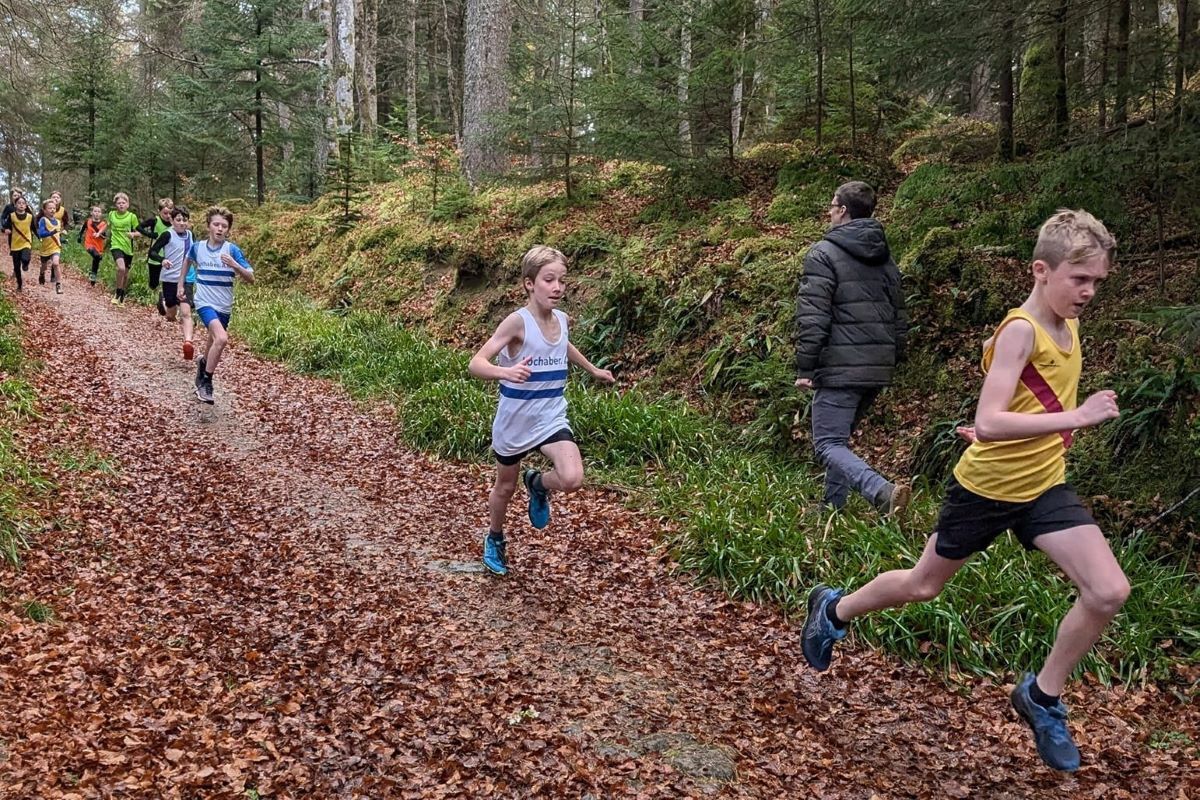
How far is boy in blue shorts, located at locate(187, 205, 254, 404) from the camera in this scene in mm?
9453

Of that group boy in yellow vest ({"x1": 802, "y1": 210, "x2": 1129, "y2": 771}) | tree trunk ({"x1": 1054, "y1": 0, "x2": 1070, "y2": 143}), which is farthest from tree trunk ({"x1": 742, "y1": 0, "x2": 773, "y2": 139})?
boy in yellow vest ({"x1": 802, "y1": 210, "x2": 1129, "y2": 771})

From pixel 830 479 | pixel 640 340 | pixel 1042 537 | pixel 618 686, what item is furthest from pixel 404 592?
pixel 640 340

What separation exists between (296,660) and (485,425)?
4348mm

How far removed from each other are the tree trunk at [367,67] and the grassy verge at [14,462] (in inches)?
569

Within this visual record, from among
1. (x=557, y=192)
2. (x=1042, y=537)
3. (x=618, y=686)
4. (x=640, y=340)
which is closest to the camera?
(x=1042, y=537)

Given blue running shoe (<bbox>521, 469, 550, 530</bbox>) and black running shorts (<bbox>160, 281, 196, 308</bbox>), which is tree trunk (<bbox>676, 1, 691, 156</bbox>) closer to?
blue running shoe (<bbox>521, 469, 550, 530</bbox>)

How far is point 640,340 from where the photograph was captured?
9.87 m

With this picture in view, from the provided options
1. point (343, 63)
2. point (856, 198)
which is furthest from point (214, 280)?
point (343, 63)

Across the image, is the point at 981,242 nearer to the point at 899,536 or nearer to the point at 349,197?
the point at 899,536

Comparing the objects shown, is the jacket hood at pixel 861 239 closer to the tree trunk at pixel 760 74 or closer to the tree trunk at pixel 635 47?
the tree trunk at pixel 760 74

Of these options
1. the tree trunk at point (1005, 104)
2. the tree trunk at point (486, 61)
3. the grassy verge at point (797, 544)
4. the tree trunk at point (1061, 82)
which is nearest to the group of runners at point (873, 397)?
the grassy verge at point (797, 544)

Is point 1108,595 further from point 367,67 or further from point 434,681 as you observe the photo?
point 367,67

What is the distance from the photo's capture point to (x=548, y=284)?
502 centimetres

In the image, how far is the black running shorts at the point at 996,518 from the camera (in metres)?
3.20
